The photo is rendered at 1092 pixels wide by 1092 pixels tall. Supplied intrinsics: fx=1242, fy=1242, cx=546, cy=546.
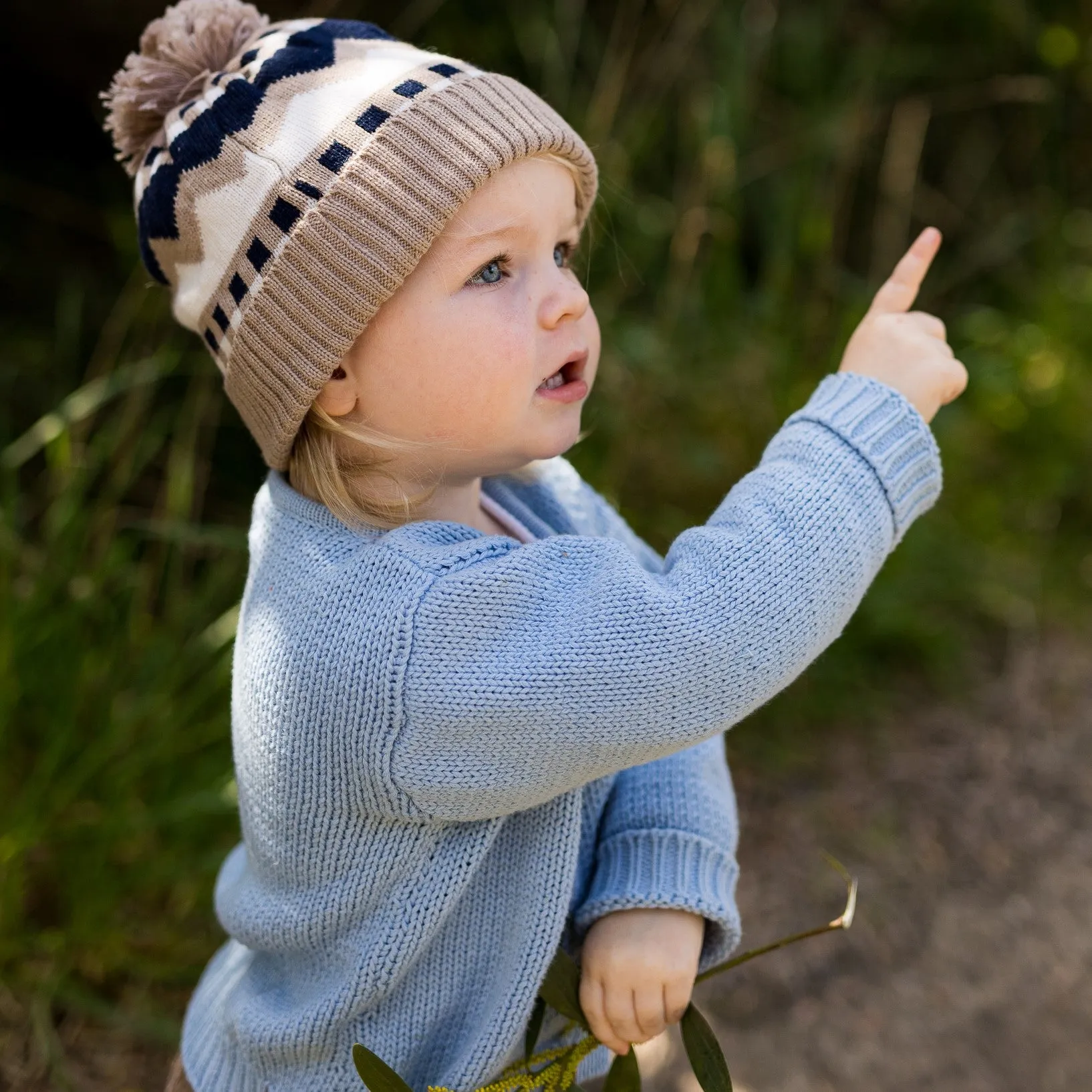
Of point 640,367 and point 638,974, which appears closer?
point 638,974

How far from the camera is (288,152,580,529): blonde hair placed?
1368mm

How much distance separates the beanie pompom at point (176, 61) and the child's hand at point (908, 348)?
80 centimetres

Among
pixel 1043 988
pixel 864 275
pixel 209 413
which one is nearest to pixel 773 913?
pixel 1043 988

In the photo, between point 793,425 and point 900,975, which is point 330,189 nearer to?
point 793,425

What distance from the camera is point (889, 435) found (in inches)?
51.4

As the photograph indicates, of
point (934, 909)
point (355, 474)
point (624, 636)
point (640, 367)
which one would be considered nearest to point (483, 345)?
point (355, 474)

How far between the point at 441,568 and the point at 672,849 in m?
0.45

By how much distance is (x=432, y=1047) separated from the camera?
140 centimetres

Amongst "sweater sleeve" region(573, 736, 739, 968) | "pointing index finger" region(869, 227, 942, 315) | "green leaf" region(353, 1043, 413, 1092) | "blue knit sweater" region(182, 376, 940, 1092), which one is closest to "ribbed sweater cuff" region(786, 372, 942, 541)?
"blue knit sweater" region(182, 376, 940, 1092)

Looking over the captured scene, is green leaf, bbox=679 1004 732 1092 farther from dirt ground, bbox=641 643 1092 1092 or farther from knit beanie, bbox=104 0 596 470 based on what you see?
dirt ground, bbox=641 643 1092 1092

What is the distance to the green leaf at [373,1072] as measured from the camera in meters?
1.26

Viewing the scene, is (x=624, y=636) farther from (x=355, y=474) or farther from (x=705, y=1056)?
(x=705, y=1056)

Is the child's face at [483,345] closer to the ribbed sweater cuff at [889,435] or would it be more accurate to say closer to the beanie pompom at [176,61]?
the ribbed sweater cuff at [889,435]

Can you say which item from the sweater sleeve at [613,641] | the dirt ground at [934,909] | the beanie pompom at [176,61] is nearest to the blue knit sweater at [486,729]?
the sweater sleeve at [613,641]
